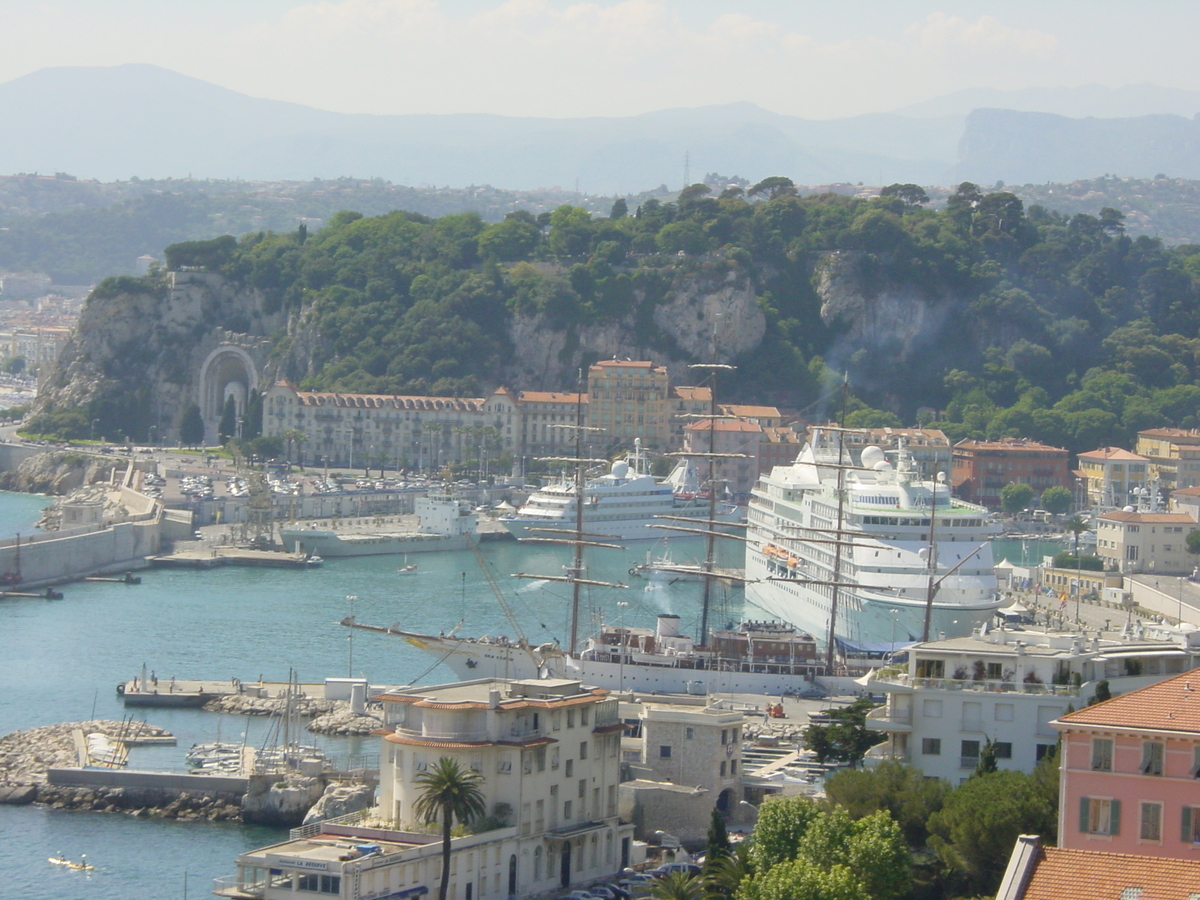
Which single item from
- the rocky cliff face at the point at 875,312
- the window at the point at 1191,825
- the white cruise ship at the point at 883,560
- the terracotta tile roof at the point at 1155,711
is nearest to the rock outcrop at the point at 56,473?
the rocky cliff face at the point at 875,312

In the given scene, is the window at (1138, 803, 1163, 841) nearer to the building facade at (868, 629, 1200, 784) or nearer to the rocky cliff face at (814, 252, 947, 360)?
the building facade at (868, 629, 1200, 784)

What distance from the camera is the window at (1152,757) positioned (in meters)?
15.4

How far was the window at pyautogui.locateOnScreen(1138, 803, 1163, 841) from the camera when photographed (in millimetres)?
15336

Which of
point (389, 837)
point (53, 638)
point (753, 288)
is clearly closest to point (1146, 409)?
point (753, 288)

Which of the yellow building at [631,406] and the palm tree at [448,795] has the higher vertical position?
the yellow building at [631,406]

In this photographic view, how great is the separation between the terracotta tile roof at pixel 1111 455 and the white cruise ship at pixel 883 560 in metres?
30.5

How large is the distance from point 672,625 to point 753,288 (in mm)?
55814

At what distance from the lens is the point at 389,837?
21.0 m

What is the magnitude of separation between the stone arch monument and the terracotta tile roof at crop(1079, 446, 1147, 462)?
3376cm

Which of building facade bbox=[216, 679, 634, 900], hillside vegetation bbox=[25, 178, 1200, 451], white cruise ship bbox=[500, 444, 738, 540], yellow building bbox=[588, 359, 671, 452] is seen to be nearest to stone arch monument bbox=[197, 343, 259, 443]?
hillside vegetation bbox=[25, 178, 1200, 451]

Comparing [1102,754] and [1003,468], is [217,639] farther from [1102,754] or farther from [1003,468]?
[1003,468]

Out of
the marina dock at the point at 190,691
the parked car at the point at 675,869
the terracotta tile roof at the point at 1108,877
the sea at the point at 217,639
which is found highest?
the terracotta tile roof at the point at 1108,877

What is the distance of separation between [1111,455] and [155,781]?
175 feet

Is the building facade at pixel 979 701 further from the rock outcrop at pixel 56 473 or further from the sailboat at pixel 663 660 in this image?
the rock outcrop at pixel 56 473
